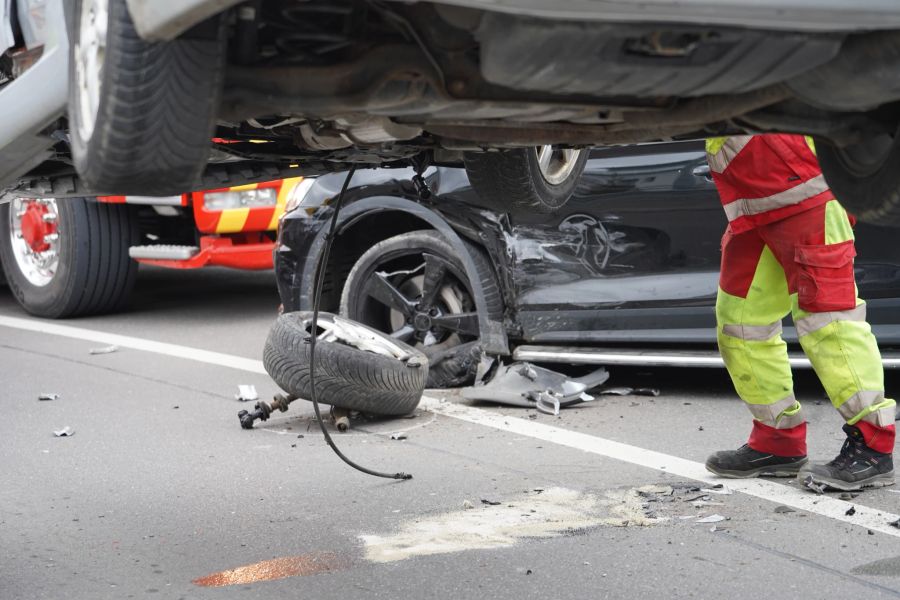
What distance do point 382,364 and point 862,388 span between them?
2010 mm

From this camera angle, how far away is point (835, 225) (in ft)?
14.5

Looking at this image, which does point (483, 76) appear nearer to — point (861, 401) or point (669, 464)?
point (861, 401)

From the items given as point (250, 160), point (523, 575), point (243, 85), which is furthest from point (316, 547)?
point (243, 85)

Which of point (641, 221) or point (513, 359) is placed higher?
point (641, 221)

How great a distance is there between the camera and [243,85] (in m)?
2.76

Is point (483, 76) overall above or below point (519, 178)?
above

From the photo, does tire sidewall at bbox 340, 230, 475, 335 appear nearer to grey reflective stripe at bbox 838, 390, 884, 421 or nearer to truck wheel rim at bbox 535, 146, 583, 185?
truck wheel rim at bbox 535, 146, 583, 185

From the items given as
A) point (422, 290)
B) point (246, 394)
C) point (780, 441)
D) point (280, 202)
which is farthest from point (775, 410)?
point (280, 202)

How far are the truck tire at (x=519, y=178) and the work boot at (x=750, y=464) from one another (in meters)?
1.09

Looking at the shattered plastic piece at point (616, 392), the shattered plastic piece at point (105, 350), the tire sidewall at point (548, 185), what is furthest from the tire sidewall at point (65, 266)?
the tire sidewall at point (548, 185)

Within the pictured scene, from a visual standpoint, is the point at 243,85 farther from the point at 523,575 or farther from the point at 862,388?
the point at 862,388

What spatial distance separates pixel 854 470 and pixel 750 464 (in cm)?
40

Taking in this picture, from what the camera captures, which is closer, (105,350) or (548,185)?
(548,185)

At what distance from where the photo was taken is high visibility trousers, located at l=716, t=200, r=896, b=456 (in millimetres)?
4402
